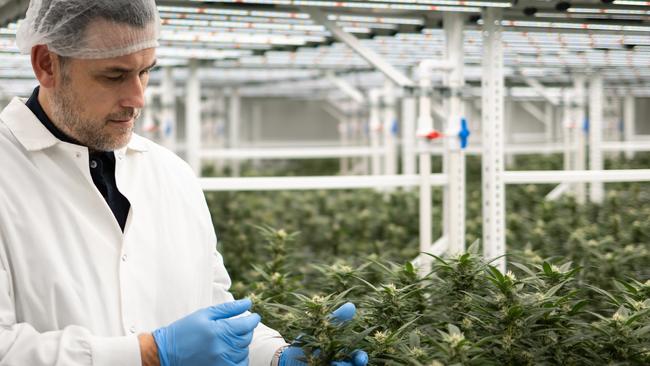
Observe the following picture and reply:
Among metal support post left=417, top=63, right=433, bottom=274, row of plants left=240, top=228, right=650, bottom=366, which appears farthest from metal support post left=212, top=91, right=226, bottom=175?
row of plants left=240, top=228, right=650, bottom=366

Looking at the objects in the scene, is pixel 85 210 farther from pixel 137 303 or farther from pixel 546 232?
pixel 546 232

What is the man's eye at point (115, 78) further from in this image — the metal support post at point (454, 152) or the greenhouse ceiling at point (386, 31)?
the metal support post at point (454, 152)

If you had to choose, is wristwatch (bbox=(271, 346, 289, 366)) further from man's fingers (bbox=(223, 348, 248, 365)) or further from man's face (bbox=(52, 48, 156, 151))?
man's face (bbox=(52, 48, 156, 151))

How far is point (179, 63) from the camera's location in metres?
7.50

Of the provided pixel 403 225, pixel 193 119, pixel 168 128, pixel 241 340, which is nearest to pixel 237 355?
pixel 241 340

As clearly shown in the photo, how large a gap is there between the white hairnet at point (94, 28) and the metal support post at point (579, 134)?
19.2 feet

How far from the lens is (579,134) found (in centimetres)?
772

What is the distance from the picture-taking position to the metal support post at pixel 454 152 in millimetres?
4129

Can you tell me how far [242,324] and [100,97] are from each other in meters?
0.58

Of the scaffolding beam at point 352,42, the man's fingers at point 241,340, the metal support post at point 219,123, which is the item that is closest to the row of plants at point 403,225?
the scaffolding beam at point 352,42

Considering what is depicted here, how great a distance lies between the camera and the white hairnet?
1808mm

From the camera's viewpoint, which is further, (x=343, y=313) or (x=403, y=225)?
(x=403, y=225)

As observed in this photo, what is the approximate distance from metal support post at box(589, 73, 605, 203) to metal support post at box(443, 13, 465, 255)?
3077mm

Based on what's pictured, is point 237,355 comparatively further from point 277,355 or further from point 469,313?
point 469,313
